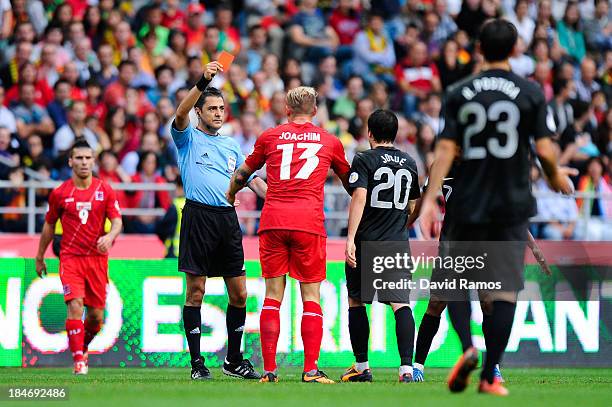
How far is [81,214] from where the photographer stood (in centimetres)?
1205

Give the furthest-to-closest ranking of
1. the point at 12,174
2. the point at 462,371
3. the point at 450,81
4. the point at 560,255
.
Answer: the point at 450,81, the point at 12,174, the point at 560,255, the point at 462,371

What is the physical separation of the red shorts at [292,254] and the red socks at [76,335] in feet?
8.17

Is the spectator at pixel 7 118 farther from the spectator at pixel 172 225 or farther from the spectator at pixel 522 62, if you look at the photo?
the spectator at pixel 522 62

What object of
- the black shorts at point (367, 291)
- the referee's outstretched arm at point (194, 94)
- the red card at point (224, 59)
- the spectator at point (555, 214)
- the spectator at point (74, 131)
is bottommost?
the black shorts at point (367, 291)

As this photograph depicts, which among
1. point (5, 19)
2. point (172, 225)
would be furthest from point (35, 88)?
point (172, 225)

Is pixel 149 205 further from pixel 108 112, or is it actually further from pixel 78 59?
pixel 78 59

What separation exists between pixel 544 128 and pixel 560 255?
21.3 feet

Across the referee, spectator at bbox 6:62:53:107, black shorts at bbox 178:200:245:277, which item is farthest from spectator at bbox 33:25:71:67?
black shorts at bbox 178:200:245:277

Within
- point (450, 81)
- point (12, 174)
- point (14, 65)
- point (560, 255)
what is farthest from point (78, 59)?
point (560, 255)

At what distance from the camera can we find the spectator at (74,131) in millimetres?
16978

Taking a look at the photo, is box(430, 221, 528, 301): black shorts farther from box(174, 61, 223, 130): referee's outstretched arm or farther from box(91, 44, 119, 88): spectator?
box(91, 44, 119, 88): spectator

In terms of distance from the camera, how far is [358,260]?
34.7ft

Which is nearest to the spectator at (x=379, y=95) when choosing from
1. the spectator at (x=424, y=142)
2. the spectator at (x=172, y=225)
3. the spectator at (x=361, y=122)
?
the spectator at (x=361, y=122)

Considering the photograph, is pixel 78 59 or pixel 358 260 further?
pixel 78 59
